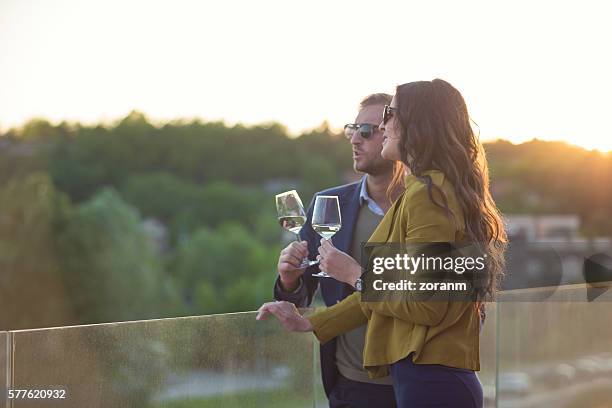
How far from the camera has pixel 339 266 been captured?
115 inches

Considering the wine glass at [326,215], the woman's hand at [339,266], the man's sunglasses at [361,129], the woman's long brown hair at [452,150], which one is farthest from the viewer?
the man's sunglasses at [361,129]

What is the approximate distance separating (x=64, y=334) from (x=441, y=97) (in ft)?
4.67

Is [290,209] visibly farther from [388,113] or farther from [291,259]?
[388,113]

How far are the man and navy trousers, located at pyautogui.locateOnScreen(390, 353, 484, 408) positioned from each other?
537 millimetres

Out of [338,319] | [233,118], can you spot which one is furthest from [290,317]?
[233,118]

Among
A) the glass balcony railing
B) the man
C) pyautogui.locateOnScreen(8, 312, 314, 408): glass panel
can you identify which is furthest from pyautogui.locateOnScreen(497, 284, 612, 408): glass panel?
the man

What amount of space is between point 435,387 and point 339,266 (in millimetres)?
421

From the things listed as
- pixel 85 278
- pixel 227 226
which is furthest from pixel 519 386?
pixel 227 226

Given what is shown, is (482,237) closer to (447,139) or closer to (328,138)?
(447,139)

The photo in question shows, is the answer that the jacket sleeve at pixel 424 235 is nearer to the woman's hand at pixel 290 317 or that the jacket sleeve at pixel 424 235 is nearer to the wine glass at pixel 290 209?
the woman's hand at pixel 290 317

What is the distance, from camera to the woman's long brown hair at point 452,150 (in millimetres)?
2797

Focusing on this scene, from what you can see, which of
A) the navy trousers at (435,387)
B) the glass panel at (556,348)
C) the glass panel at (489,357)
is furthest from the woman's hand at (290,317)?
the glass panel at (556,348)

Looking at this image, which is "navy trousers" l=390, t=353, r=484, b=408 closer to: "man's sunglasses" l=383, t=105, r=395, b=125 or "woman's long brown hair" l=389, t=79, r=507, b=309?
"woman's long brown hair" l=389, t=79, r=507, b=309

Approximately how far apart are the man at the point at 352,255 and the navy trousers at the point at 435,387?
0.54 meters
